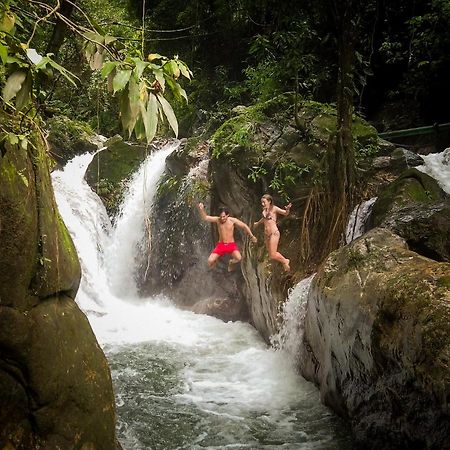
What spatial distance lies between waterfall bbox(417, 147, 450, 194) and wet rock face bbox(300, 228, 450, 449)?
361 centimetres

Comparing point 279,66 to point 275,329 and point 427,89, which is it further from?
point 275,329

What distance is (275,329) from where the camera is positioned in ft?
25.6

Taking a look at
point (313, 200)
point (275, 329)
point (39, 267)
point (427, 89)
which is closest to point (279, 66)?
point (313, 200)

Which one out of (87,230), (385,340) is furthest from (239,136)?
(87,230)

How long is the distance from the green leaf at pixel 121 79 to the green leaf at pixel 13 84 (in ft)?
1.45

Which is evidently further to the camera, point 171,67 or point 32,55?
point 32,55

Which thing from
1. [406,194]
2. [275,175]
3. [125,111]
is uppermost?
[275,175]

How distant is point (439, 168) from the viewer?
352 inches

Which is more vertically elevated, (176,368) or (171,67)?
(171,67)

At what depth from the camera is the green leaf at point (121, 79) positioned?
1925 millimetres

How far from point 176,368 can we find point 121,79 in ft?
20.6

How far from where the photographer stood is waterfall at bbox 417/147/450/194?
861cm

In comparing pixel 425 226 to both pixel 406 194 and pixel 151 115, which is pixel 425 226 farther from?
pixel 151 115

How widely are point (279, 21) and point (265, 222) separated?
3.95 meters
